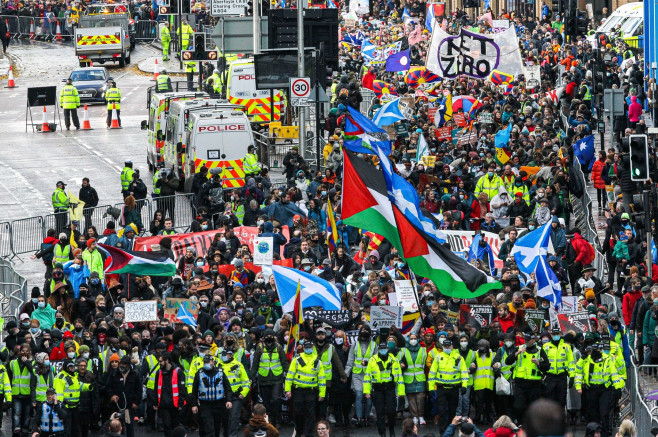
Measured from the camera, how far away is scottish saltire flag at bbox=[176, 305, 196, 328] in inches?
774

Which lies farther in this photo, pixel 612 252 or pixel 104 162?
pixel 104 162

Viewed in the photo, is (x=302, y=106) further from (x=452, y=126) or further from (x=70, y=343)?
(x=70, y=343)

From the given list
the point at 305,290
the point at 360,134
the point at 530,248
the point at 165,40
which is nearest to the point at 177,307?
the point at 305,290

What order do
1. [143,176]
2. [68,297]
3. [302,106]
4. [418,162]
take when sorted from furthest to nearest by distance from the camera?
[143,176], [302,106], [418,162], [68,297]

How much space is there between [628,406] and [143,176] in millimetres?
19749

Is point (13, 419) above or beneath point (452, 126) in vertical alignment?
beneath

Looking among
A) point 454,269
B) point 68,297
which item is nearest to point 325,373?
point 454,269

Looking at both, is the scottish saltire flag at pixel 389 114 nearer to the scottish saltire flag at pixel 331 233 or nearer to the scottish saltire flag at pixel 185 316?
the scottish saltire flag at pixel 331 233

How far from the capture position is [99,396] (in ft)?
59.7

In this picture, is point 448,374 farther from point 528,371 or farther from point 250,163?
point 250,163

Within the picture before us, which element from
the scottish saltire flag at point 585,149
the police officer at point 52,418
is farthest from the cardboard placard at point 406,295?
the scottish saltire flag at point 585,149

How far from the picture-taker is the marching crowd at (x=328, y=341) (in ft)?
58.2

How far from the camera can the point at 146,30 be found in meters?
68.2

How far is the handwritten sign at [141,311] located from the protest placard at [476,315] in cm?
381
